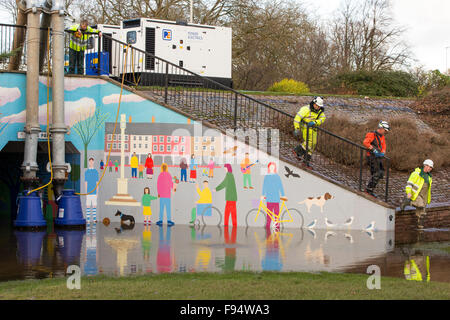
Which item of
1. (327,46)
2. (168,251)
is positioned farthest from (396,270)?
(327,46)

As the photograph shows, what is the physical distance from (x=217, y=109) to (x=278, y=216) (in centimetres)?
457

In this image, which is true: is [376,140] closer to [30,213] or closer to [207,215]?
[207,215]

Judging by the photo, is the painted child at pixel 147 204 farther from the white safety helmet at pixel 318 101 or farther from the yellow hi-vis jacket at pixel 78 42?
the white safety helmet at pixel 318 101

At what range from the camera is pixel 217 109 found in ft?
62.6

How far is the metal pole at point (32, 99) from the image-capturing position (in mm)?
15547

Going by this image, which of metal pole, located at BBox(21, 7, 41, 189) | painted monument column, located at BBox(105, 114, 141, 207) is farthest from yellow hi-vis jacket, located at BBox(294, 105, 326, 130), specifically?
metal pole, located at BBox(21, 7, 41, 189)

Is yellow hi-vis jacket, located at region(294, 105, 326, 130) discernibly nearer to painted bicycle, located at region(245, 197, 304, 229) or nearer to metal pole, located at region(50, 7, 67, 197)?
painted bicycle, located at region(245, 197, 304, 229)

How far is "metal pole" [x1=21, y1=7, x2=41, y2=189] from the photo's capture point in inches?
612

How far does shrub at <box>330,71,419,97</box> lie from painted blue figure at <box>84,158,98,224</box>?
1779 centimetres

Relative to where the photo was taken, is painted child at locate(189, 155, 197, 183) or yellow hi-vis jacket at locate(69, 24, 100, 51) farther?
yellow hi-vis jacket at locate(69, 24, 100, 51)

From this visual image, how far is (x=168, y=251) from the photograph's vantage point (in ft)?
39.7

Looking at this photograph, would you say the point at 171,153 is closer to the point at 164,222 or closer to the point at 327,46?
the point at 164,222

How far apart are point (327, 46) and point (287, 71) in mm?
5972

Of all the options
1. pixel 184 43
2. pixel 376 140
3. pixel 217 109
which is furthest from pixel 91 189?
pixel 184 43
